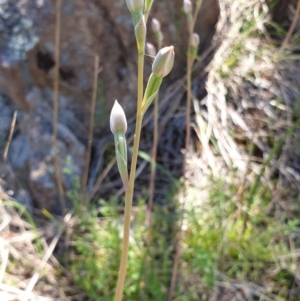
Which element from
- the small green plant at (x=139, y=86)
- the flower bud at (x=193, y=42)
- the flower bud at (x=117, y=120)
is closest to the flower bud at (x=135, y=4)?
the small green plant at (x=139, y=86)

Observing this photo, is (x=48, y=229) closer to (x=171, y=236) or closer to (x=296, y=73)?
(x=171, y=236)

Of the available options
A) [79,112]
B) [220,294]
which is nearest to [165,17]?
[79,112]

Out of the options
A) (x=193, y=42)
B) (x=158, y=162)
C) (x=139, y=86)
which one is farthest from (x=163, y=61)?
(x=158, y=162)

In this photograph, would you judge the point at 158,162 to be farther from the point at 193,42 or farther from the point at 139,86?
the point at 139,86

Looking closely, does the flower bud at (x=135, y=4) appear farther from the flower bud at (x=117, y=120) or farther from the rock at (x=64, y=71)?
the rock at (x=64, y=71)

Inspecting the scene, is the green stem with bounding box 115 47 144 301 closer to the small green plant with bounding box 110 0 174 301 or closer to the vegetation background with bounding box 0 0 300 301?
the small green plant with bounding box 110 0 174 301

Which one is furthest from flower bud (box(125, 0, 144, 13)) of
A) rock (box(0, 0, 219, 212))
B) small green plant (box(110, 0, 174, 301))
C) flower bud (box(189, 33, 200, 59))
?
rock (box(0, 0, 219, 212))
